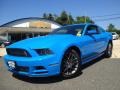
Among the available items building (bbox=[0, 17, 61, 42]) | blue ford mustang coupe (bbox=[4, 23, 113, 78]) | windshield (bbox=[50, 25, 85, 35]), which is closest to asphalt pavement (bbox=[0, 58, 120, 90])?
blue ford mustang coupe (bbox=[4, 23, 113, 78])

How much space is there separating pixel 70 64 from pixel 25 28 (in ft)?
109

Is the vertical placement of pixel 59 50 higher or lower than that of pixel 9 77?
higher

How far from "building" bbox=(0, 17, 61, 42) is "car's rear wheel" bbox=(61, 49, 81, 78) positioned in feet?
97.1

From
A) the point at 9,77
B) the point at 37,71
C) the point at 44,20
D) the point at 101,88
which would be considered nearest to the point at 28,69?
the point at 37,71

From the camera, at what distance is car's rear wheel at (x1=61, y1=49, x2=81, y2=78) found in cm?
498

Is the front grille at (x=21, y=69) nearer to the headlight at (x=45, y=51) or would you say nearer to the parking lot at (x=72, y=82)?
the parking lot at (x=72, y=82)

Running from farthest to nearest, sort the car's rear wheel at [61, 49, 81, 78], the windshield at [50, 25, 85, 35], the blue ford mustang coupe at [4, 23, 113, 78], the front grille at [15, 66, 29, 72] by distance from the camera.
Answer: the windshield at [50, 25, 85, 35]
the car's rear wheel at [61, 49, 81, 78]
the front grille at [15, 66, 29, 72]
the blue ford mustang coupe at [4, 23, 113, 78]

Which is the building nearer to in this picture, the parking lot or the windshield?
the windshield

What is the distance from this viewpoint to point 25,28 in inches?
1473

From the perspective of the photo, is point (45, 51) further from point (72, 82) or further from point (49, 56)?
point (72, 82)

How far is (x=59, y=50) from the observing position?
4.75 meters

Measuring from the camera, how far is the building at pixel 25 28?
34.9 m

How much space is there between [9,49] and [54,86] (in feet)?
5.10

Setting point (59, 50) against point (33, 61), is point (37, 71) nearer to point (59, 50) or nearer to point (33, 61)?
point (33, 61)
